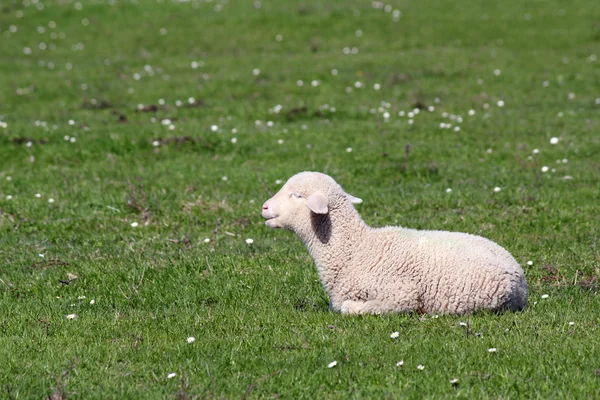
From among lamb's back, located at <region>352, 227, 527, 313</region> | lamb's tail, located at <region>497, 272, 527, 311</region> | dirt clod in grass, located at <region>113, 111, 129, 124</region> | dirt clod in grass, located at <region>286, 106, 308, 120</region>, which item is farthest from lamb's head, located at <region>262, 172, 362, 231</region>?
dirt clod in grass, located at <region>113, 111, 129, 124</region>

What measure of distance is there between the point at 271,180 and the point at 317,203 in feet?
18.3

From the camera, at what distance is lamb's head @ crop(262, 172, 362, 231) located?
275 inches

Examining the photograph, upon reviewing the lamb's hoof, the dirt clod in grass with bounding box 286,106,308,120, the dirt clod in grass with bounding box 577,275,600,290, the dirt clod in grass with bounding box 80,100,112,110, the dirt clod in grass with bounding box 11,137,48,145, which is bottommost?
the dirt clod in grass with bounding box 80,100,112,110

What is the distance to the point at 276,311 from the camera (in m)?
7.02

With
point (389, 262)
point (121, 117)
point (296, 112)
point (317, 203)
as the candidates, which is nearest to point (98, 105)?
point (121, 117)

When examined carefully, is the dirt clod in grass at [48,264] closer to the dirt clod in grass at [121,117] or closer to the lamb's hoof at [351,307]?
the lamb's hoof at [351,307]

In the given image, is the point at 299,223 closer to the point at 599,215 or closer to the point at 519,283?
the point at 519,283

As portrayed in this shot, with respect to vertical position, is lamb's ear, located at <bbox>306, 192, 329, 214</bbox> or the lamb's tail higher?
lamb's ear, located at <bbox>306, 192, 329, 214</bbox>

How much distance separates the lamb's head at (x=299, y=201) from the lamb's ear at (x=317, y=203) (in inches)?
4.6

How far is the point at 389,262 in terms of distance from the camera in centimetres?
690

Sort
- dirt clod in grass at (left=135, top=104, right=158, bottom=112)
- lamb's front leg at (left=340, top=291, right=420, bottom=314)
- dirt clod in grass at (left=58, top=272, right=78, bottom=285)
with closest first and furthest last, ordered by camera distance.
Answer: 1. lamb's front leg at (left=340, top=291, right=420, bottom=314)
2. dirt clod in grass at (left=58, top=272, right=78, bottom=285)
3. dirt clod in grass at (left=135, top=104, right=158, bottom=112)

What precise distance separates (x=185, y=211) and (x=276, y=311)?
4072 mm

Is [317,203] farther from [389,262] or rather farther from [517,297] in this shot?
[517,297]

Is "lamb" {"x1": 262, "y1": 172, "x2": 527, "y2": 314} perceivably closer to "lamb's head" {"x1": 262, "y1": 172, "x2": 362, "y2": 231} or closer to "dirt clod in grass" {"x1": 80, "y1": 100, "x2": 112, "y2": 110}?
"lamb's head" {"x1": 262, "y1": 172, "x2": 362, "y2": 231}
